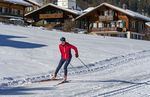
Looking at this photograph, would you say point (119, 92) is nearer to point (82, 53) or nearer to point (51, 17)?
point (82, 53)

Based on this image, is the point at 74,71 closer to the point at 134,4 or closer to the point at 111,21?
the point at 111,21

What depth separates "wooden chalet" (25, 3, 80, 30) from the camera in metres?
76.2

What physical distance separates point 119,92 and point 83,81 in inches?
110

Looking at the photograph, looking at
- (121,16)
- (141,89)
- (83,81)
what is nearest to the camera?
(141,89)

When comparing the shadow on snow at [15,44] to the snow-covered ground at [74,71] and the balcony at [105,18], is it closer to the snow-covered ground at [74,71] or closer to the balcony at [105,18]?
the snow-covered ground at [74,71]

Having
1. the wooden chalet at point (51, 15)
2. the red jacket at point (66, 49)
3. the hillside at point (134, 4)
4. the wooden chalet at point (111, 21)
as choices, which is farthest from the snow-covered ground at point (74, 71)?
the hillside at point (134, 4)

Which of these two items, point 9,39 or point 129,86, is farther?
point 9,39

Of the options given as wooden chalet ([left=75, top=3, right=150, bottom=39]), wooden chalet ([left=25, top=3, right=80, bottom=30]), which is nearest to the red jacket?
wooden chalet ([left=75, top=3, right=150, bottom=39])

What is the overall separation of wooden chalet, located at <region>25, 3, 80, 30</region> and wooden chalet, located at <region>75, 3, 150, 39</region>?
1.92 meters

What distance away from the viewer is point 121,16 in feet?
245

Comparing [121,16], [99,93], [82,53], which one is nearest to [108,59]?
[82,53]

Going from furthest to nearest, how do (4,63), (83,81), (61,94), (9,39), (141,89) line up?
(9,39) < (4,63) < (83,81) < (141,89) < (61,94)

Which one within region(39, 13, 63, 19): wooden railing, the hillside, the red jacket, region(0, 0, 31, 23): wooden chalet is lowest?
the red jacket

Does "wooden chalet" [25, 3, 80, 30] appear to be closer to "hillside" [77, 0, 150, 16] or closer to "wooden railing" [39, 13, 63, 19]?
"wooden railing" [39, 13, 63, 19]
